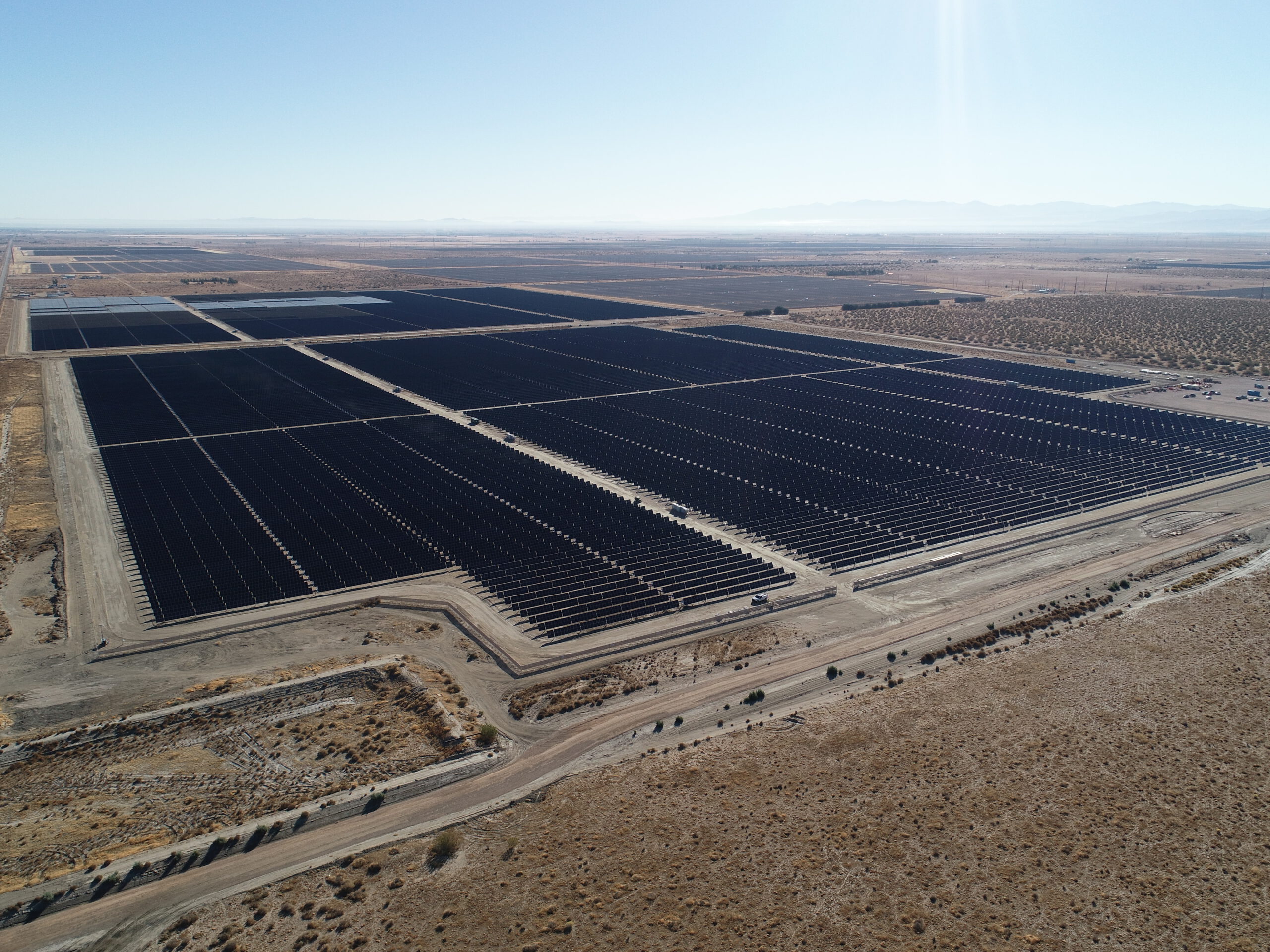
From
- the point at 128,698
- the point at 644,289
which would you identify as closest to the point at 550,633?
the point at 128,698

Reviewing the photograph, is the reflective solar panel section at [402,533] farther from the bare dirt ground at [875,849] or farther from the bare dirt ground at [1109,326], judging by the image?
the bare dirt ground at [1109,326]

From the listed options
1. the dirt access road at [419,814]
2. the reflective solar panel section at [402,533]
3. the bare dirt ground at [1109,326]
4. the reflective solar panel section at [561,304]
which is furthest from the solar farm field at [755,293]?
the dirt access road at [419,814]

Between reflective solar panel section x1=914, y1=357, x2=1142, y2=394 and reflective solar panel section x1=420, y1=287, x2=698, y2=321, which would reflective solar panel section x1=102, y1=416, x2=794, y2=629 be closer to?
reflective solar panel section x1=914, y1=357, x2=1142, y2=394

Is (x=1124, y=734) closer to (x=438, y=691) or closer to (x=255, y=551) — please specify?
(x=438, y=691)

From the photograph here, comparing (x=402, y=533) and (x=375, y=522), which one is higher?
(x=375, y=522)

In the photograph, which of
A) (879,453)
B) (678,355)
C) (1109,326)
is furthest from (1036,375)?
(1109,326)

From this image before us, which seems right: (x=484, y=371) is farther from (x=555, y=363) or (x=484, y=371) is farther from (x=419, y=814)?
(x=419, y=814)

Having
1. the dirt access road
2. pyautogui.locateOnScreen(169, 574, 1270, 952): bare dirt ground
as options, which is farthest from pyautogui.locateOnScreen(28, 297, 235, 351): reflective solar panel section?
pyautogui.locateOnScreen(169, 574, 1270, 952): bare dirt ground
